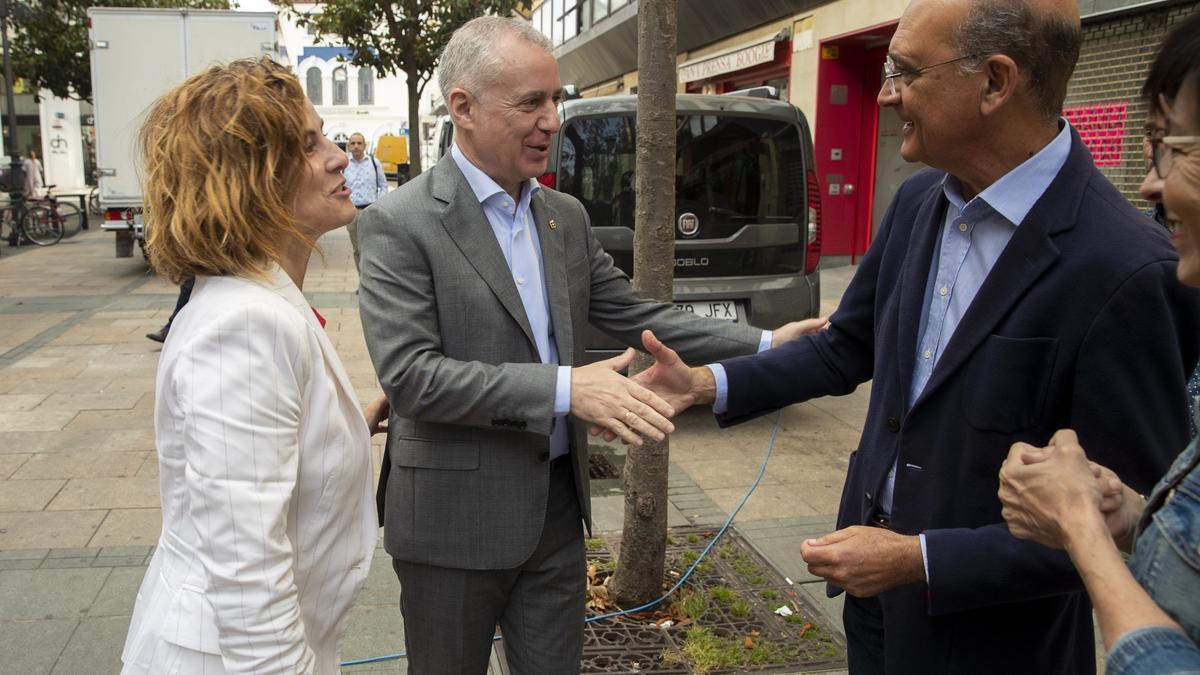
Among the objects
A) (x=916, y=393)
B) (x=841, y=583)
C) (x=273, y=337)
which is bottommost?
(x=841, y=583)

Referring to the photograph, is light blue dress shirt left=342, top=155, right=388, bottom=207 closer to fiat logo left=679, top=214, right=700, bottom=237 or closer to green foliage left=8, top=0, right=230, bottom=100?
fiat logo left=679, top=214, right=700, bottom=237

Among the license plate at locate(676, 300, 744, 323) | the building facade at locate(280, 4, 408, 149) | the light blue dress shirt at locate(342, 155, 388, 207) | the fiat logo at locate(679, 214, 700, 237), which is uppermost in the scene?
the building facade at locate(280, 4, 408, 149)

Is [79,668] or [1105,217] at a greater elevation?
[1105,217]

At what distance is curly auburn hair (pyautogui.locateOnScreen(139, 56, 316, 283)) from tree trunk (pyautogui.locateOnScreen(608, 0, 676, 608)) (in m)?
2.14

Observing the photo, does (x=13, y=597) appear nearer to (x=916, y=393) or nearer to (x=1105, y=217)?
(x=916, y=393)

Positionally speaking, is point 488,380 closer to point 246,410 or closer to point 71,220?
point 246,410

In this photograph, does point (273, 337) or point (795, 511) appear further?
point (795, 511)

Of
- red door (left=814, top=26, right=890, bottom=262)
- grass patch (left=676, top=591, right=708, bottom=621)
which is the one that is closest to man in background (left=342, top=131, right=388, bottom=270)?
red door (left=814, top=26, right=890, bottom=262)

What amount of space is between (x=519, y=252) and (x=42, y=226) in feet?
64.6

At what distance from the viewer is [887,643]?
1991mm

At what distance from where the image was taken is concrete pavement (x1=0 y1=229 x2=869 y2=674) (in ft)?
12.1

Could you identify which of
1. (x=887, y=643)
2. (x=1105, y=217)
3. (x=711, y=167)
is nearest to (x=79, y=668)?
(x=887, y=643)

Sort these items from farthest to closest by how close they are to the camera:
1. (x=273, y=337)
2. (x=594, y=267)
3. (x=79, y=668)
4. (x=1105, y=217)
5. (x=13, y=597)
Result: (x=13, y=597) → (x=79, y=668) → (x=594, y=267) → (x=1105, y=217) → (x=273, y=337)

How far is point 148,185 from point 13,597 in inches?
116
